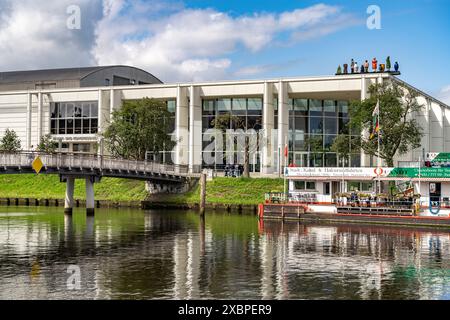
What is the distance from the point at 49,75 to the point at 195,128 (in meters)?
36.2

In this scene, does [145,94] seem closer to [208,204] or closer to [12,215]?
[208,204]

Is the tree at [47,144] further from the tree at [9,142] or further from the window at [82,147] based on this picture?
the tree at [9,142]

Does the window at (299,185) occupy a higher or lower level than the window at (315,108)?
lower

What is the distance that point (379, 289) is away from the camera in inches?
1286

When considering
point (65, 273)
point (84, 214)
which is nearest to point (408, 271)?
point (65, 273)

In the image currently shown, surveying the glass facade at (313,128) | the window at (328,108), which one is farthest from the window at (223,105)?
the window at (328,108)

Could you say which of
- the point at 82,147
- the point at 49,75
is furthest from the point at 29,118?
the point at 82,147

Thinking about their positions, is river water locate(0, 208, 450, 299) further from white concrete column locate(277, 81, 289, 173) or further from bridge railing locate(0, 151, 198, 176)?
white concrete column locate(277, 81, 289, 173)

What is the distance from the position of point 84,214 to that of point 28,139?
45.2 meters

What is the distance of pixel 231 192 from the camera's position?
8794cm

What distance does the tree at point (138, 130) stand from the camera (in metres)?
96.6

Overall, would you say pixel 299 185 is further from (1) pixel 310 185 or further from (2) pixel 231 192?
(2) pixel 231 192

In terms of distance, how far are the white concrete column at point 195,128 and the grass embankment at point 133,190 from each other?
11.0 m

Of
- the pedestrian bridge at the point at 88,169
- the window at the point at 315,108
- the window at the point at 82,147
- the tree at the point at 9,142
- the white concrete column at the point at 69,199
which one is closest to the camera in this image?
the pedestrian bridge at the point at 88,169
